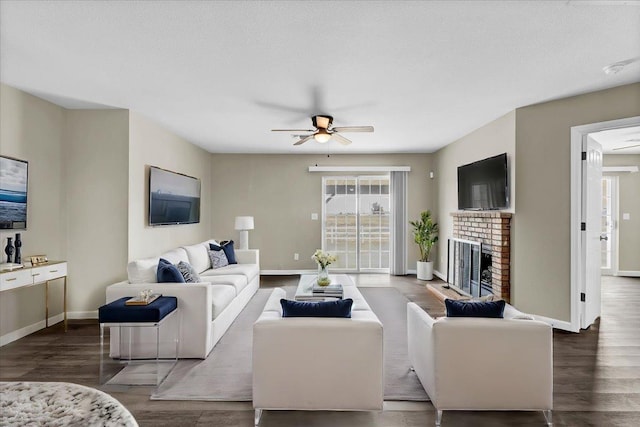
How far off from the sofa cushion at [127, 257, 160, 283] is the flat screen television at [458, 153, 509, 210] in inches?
166

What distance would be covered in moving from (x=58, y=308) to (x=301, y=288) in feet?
9.45

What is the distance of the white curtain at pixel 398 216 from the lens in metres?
7.71

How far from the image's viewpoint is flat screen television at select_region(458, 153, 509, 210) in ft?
15.4

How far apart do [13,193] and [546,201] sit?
225 inches

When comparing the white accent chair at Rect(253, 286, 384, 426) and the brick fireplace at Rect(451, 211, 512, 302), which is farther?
the brick fireplace at Rect(451, 211, 512, 302)

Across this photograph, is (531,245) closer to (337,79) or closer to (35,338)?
(337,79)

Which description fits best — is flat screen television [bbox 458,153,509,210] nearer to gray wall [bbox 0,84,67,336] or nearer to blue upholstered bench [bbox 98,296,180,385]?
blue upholstered bench [bbox 98,296,180,385]

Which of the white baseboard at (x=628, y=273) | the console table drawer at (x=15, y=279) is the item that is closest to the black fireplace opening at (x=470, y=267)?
the white baseboard at (x=628, y=273)

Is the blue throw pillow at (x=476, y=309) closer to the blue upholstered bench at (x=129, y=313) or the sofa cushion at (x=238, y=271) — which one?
the blue upholstered bench at (x=129, y=313)

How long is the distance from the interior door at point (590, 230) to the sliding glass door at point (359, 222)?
3.97 m

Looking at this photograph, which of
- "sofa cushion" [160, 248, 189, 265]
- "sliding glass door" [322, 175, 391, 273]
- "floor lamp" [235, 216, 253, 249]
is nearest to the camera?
"sofa cushion" [160, 248, 189, 265]

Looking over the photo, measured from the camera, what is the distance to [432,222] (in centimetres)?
766

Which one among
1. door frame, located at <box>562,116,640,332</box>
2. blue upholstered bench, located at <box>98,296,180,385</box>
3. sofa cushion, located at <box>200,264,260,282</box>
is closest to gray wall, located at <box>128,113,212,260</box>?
sofa cushion, located at <box>200,264,260,282</box>

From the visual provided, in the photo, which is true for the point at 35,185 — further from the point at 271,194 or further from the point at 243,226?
the point at 271,194
